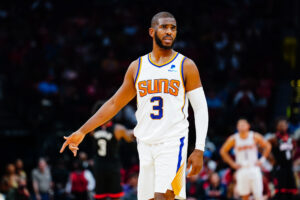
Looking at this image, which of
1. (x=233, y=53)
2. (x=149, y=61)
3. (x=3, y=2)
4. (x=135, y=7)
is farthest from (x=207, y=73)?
(x=149, y=61)

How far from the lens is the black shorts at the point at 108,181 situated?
9383 mm

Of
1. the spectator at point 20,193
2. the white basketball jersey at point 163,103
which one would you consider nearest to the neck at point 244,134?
the spectator at point 20,193

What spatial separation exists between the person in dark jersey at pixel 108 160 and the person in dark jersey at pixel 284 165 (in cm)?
343

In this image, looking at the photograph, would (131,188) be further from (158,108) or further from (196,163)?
(196,163)

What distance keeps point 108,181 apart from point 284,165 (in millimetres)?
3854

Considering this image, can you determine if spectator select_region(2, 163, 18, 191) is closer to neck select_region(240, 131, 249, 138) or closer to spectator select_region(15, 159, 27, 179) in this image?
spectator select_region(15, 159, 27, 179)

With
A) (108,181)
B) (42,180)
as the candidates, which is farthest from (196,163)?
(42,180)

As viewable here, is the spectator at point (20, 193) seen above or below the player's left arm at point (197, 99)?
below

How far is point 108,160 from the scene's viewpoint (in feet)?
31.2

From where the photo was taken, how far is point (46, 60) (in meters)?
17.9

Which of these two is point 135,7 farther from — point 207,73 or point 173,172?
point 173,172

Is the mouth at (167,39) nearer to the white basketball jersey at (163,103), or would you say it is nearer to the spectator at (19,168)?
the white basketball jersey at (163,103)

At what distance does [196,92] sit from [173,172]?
0.81m

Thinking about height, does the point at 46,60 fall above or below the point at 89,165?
above
